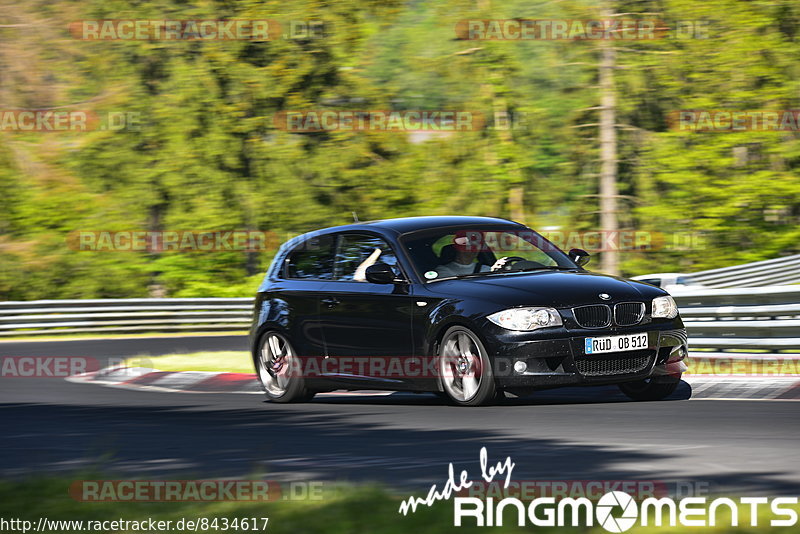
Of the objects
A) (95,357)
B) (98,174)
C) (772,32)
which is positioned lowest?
(95,357)

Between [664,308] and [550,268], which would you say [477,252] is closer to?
[550,268]

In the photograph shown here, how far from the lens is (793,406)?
10.2 metres

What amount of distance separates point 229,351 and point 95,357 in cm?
221

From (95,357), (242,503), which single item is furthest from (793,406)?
(95,357)

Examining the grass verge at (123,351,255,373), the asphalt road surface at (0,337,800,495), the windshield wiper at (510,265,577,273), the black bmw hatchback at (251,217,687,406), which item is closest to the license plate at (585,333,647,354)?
the black bmw hatchback at (251,217,687,406)

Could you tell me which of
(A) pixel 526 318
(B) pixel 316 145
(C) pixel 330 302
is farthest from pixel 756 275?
(A) pixel 526 318

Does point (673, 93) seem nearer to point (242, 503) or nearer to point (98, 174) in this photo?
point (98, 174)

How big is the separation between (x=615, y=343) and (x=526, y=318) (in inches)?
28.9

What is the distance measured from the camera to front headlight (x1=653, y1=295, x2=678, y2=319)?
35.8 feet

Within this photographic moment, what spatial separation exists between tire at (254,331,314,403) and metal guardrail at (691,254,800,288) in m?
17.2

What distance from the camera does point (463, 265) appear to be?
1147 centimetres

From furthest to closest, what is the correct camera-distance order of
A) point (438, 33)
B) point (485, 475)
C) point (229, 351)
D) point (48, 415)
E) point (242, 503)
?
point (438, 33) < point (229, 351) < point (48, 415) < point (485, 475) < point (242, 503)

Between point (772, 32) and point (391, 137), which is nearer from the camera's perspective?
point (772, 32)

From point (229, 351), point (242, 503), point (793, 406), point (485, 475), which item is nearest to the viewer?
point (242, 503)
